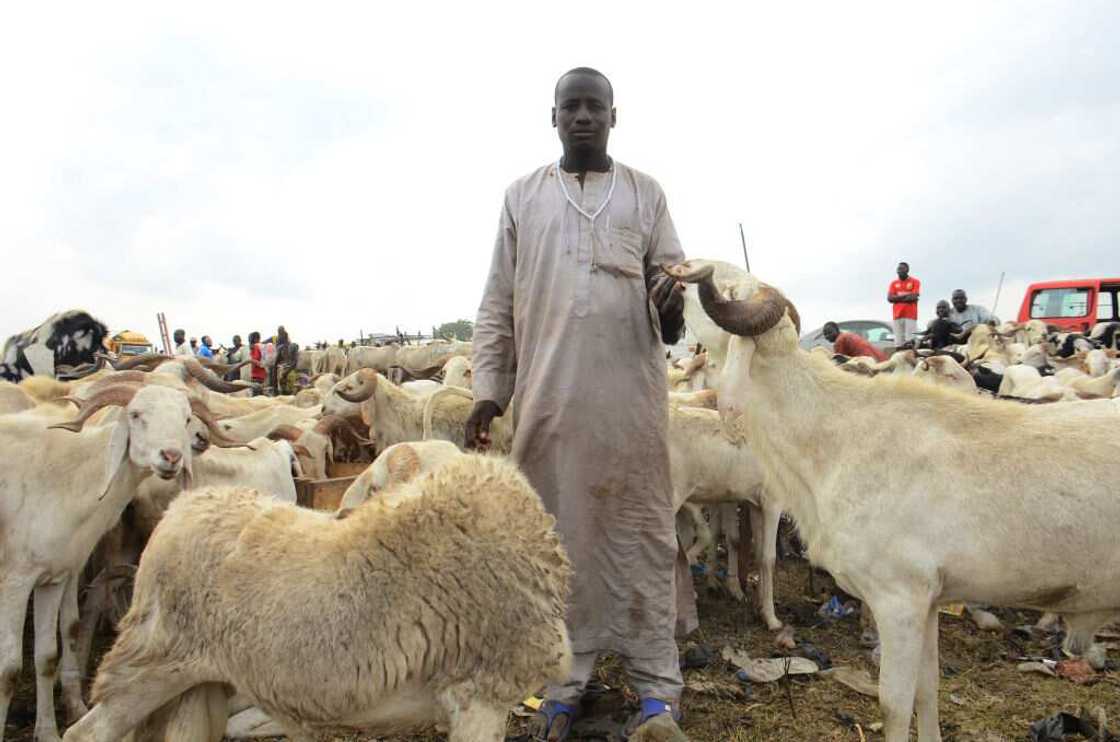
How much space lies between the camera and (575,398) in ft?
12.3

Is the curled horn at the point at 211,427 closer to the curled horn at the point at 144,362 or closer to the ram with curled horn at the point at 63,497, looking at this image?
the ram with curled horn at the point at 63,497

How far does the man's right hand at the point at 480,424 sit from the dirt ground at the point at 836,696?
1.45m

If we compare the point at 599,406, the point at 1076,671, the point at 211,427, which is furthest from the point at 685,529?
the point at 211,427

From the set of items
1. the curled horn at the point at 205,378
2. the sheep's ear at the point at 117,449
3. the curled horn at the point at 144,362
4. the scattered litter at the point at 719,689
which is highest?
the curled horn at the point at 144,362

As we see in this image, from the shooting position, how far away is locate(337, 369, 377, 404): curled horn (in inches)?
334

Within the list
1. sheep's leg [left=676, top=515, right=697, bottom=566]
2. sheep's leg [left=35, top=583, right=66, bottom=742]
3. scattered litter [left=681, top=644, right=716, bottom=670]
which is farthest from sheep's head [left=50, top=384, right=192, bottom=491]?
sheep's leg [left=676, top=515, right=697, bottom=566]

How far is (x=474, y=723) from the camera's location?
2443 mm

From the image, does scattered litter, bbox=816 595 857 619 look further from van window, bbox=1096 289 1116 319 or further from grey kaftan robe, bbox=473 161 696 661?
van window, bbox=1096 289 1116 319

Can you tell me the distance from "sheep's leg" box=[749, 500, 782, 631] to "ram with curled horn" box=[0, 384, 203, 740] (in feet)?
13.5

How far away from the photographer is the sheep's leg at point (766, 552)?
6094mm

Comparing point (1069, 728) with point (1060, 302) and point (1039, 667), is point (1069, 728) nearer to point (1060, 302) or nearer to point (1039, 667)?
point (1039, 667)

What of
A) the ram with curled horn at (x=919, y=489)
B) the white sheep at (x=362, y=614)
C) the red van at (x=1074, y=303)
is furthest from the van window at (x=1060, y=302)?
the white sheep at (x=362, y=614)

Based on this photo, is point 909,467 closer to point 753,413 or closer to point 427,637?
point 753,413

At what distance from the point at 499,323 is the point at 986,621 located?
4.32 metres
